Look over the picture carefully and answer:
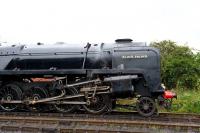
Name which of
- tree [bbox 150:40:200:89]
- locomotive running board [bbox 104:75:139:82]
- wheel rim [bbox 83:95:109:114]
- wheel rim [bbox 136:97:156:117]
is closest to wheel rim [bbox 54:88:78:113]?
wheel rim [bbox 83:95:109:114]

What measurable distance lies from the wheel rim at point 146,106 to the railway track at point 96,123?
0.74 ft

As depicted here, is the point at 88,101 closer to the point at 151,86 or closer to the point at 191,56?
the point at 151,86

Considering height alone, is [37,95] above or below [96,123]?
above

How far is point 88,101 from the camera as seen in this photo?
12039mm

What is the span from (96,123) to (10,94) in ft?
12.9

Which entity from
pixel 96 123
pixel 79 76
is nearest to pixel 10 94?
pixel 79 76

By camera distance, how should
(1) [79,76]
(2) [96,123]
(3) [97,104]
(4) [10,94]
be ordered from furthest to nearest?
(4) [10,94] → (1) [79,76] → (3) [97,104] → (2) [96,123]

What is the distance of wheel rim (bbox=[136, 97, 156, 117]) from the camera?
11.8 metres

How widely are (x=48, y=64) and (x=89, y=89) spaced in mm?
1816

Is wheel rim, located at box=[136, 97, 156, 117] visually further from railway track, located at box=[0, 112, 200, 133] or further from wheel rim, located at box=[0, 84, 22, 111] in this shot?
wheel rim, located at box=[0, 84, 22, 111]

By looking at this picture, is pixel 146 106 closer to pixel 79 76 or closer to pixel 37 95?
pixel 79 76

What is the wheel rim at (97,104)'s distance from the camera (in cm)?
1213

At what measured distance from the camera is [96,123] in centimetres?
1066

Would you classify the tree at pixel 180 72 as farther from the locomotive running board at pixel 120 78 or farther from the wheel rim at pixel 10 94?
the wheel rim at pixel 10 94
